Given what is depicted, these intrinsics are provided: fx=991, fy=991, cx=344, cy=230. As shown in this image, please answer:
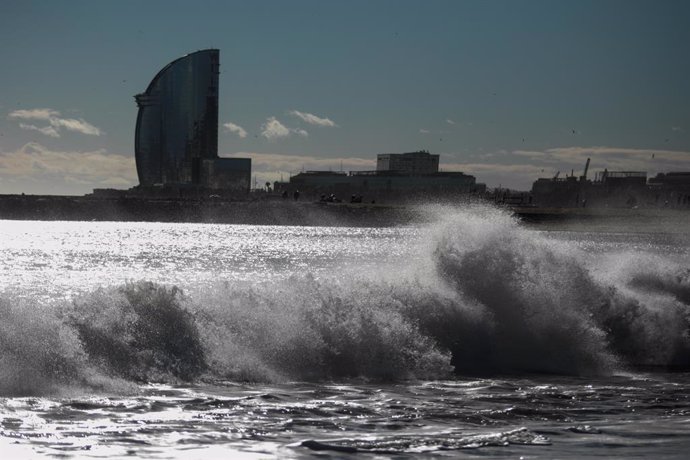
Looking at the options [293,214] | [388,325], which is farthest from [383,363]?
[293,214]

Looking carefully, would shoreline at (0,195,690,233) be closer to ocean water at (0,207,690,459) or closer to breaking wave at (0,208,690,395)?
breaking wave at (0,208,690,395)

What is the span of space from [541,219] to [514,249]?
392ft

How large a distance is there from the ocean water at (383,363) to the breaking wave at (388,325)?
39mm

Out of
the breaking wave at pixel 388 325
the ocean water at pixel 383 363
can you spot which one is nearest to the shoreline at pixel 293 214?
the breaking wave at pixel 388 325

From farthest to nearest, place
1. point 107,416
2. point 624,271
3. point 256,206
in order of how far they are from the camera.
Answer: point 256,206 < point 624,271 < point 107,416

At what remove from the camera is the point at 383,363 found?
16453mm

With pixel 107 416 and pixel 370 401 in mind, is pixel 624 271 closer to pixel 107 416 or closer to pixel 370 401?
pixel 370 401

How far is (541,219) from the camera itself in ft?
457

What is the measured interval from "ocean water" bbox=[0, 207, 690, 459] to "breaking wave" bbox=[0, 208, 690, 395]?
4cm

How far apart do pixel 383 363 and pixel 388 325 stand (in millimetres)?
1671

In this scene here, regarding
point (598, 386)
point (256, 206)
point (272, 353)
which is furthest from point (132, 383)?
point (256, 206)

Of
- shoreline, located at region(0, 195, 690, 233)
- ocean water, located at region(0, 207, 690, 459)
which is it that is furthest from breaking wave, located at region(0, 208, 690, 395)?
shoreline, located at region(0, 195, 690, 233)

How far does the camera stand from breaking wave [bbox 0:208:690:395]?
15.2 metres

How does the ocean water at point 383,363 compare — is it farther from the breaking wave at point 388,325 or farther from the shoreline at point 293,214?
the shoreline at point 293,214
